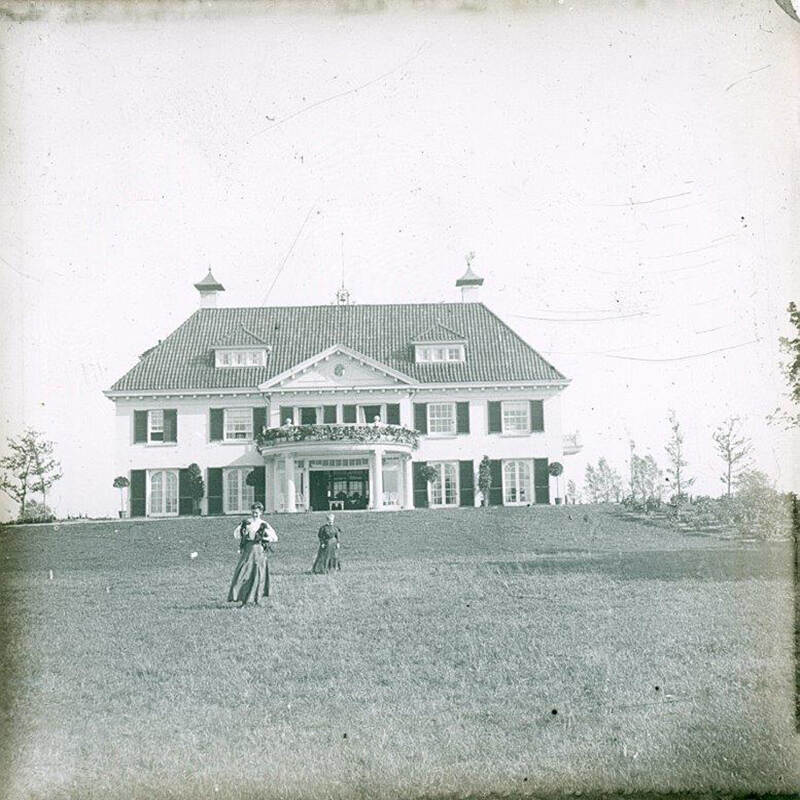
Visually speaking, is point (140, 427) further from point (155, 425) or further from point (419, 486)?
point (419, 486)

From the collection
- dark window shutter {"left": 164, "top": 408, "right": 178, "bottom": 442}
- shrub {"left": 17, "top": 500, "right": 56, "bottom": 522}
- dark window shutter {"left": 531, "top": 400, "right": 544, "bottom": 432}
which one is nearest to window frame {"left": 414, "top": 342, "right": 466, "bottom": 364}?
dark window shutter {"left": 531, "top": 400, "right": 544, "bottom": 432}

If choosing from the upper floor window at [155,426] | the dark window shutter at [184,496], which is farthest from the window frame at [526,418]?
the upper floor window at [155,426]

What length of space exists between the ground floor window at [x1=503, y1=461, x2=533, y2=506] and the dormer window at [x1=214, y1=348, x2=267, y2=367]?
2.43 meters

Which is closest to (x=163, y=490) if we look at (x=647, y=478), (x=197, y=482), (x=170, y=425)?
(x=197, y=482)

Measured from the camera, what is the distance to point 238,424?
711cm

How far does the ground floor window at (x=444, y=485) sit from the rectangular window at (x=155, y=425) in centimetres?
249

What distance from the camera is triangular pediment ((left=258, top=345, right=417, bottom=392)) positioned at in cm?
711

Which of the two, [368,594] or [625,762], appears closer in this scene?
[625,762]

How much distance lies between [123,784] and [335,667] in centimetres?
151

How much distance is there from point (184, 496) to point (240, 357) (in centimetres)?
140

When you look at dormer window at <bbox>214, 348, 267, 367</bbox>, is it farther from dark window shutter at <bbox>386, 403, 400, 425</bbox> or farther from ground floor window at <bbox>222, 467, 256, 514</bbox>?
dark window shutter at <bbox>386, 403, 400, 425</bbox>

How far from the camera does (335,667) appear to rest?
5.50m

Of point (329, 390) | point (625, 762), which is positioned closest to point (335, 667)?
point (625, 762)

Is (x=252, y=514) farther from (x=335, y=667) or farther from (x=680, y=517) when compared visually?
(x=680, y=517)
